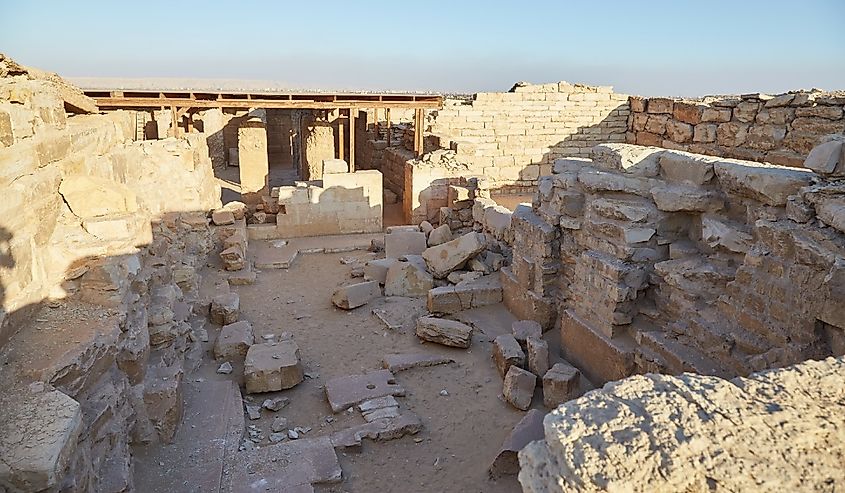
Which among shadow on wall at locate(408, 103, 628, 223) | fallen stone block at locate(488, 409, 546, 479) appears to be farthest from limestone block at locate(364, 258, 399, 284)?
fallen stone block at locate(488, 409, 546, 479)

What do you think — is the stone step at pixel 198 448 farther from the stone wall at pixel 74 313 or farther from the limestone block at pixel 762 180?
the limestone block at pixel 762 180

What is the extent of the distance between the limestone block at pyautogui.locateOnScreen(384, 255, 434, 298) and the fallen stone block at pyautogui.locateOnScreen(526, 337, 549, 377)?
2.61 meters

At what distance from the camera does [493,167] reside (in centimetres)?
1503

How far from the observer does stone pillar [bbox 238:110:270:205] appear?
13.3 metres

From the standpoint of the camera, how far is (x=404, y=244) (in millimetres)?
9461

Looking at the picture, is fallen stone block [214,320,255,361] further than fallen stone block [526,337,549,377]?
Yes

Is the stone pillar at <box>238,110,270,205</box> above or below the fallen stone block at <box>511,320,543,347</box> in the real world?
above

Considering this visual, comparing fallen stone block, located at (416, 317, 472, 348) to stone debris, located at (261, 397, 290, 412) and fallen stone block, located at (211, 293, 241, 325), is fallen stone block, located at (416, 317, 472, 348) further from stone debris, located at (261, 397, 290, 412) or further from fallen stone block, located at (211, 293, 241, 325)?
fallen stone block, located at (211, 293, 241, 325)

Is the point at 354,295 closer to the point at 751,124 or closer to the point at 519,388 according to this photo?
the point at 519,388

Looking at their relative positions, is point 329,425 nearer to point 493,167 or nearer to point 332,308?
point 332,308

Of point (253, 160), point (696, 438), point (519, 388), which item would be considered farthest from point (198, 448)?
point (253, 160)

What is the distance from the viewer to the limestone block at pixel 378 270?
8516 mm

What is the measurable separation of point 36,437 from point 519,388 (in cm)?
376

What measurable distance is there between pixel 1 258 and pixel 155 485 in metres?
1.74
